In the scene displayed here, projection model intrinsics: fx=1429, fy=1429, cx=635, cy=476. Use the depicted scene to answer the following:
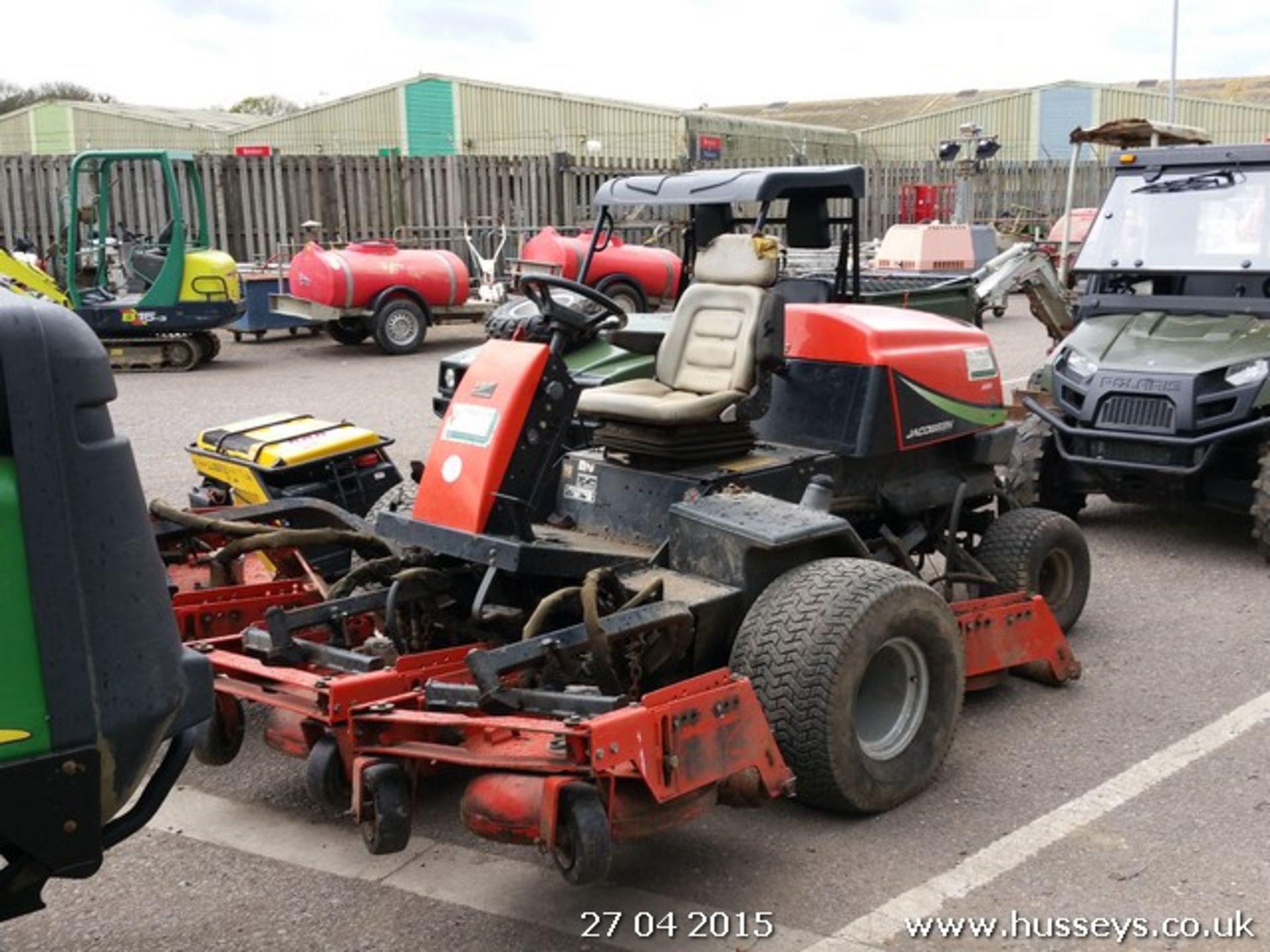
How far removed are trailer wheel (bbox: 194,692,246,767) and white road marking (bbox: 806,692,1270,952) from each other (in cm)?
189

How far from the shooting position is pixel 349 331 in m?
16.8

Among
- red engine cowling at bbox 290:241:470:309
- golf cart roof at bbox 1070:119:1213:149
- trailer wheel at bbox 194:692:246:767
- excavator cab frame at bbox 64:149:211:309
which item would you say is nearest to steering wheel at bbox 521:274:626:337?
trailer wheel at bbox 194:692:246:767

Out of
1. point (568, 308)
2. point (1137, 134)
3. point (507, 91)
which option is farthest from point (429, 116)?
point (568, 308)

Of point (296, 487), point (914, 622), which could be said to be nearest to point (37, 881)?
point (914, 622)

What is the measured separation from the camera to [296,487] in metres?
6.34

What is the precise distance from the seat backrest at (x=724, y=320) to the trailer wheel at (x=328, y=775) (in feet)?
6.86

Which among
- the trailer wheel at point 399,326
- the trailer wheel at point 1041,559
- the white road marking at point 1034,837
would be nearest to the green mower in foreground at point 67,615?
→ the white road marking at point 1034,837

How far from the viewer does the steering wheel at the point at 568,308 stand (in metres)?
5.00

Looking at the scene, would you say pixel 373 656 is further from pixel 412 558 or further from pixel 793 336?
pixel 793 336

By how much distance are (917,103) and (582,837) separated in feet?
179

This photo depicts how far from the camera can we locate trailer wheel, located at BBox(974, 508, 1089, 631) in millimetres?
5891

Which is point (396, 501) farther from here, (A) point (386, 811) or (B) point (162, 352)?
(B) point (162, 352)

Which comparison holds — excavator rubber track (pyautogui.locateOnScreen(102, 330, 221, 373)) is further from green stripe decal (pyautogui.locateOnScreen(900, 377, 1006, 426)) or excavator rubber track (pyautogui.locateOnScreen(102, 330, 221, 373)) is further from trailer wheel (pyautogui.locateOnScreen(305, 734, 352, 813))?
trailer wheel (pyautogui.locateOnScreen(305, 734, 352, 813))

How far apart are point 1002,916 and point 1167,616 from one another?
3.21 meters
